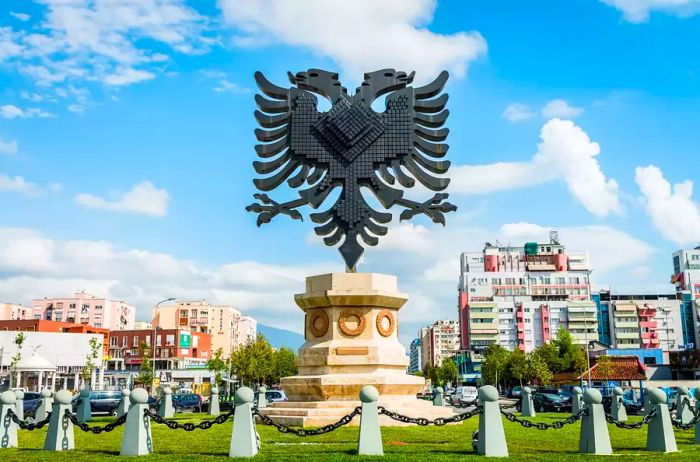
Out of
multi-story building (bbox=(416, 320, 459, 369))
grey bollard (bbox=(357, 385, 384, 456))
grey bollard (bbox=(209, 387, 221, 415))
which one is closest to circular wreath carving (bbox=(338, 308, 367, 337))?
grey bollard (bbox=(357, 385, 384, 456))

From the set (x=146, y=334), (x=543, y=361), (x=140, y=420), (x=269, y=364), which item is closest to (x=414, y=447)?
(x=140, y=420)

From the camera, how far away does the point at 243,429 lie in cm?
1165

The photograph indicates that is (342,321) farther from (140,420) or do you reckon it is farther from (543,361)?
(543,361)

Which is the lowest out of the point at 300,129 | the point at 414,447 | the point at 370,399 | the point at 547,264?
the point at 414,447

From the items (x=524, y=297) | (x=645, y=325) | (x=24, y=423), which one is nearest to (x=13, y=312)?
(x=524, y=297)

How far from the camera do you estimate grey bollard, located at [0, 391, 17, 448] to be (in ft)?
46.5

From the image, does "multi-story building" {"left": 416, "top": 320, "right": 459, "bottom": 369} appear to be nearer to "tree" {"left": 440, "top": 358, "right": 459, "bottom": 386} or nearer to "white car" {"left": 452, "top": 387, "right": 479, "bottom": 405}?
"tree" {"left": 440, "top": 358, "right": 459, "bottom": 386}

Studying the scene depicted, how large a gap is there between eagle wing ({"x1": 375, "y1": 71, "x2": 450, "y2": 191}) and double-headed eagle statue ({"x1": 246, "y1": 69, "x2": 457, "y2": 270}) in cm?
3

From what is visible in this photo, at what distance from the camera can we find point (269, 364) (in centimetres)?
7288

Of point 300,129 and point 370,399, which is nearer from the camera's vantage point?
point 370,399

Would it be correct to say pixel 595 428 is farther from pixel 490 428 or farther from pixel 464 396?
pixel 464 396

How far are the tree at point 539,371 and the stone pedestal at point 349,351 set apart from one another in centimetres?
6072

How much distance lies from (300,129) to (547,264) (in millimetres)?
106518

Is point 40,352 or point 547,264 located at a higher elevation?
point 547,264
